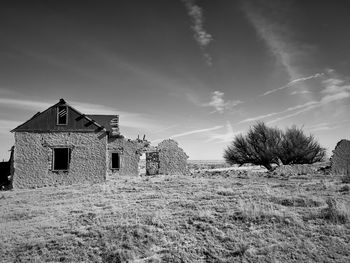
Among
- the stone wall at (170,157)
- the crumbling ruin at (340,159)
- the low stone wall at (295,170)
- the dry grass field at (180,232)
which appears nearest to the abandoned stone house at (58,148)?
the dry grass field at (180,232)

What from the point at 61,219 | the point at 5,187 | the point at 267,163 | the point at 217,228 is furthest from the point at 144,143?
the point at 217,228

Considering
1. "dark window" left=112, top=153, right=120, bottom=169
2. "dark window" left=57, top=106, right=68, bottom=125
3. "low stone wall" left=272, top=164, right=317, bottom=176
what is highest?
"dark window" left=57, top=106, right=68, bottom=125

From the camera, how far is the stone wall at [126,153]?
21.5 m

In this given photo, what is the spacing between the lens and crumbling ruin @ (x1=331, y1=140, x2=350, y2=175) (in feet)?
67.7

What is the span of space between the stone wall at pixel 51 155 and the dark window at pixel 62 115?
0.81 m

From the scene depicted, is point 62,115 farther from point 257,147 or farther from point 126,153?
point 257,147

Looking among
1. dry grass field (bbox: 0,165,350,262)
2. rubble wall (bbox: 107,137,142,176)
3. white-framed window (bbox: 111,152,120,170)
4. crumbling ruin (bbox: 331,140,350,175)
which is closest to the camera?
dry grass field (bbox: 0,165,350,262)

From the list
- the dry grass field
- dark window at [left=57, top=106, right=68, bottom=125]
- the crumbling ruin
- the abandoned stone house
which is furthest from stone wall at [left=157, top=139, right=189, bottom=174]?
the dry grass field

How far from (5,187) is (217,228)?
1598cm

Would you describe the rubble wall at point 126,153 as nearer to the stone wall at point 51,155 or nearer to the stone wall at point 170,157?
the stone wall at point 170,157

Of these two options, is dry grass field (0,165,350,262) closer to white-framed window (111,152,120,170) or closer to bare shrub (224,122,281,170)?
white-framed window (111,152,120,170)

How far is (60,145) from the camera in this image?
54.4ft

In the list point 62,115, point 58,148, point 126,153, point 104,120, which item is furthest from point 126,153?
point 62,115

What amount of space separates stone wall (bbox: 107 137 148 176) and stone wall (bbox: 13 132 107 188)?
172 inches
